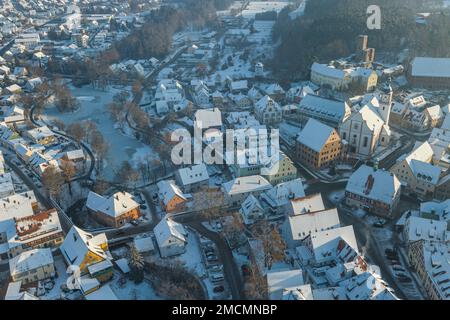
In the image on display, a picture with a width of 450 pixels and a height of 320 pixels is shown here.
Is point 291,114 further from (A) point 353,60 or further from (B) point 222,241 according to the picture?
(B) point 222,241

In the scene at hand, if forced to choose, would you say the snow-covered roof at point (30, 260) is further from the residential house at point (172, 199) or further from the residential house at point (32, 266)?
the residential house at point (172, 199)

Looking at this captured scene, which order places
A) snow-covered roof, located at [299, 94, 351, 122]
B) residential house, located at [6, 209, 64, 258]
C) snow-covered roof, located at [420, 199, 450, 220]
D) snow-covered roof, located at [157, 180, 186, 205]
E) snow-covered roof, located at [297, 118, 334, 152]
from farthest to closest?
snow-covered roof, located at [299, 94, 351, 122], snow-covered roof, located at [297, 118, 334, 152], snow-covered roof, located at [157, 180, 186, 205], snow-covered roof, located at [420, 199, 450, 220], residential house, located at [6, 209, 64, 258]

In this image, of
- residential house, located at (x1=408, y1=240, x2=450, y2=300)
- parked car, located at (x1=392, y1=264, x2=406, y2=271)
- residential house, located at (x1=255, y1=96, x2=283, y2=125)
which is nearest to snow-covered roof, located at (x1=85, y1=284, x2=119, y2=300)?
parked car, located at (x1=392, y1=264, x2=406, y2=271)

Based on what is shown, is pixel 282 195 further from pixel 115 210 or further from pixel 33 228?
pixel 33 228

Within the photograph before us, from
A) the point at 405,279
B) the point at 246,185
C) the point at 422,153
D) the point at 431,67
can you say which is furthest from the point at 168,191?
the point at 431,67

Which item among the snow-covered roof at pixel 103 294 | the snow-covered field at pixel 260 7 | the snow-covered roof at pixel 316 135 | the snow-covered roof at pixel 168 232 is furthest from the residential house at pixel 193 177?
the snow-covered field at pixel 260 7

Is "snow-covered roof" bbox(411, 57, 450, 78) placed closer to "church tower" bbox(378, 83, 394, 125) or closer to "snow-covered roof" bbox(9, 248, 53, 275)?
"church tower" bbox(378, 83, 394, 125)

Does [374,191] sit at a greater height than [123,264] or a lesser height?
greater

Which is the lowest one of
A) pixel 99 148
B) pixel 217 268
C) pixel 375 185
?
pixel 217 268
